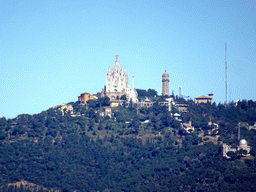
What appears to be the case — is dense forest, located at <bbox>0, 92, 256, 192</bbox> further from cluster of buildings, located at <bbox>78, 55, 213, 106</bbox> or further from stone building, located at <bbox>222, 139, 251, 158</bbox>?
cluster of buildings, located at <bbox>78, 55, 213, 106</bbox>

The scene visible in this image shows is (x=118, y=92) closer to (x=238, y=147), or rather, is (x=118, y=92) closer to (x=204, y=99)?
(x=204, y=99)

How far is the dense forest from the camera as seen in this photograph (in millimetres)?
113938

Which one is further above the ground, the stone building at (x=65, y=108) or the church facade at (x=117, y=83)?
the church facade at (x=117, y=83)

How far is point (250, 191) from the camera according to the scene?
102 metres

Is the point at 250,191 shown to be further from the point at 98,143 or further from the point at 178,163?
the point at 98,143

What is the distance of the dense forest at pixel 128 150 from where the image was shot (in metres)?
114

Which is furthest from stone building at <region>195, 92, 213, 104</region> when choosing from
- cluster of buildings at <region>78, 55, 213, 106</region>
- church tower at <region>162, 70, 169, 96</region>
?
church tower at <region>162, 70, 169, 96</region>

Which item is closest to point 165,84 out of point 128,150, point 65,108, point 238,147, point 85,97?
point 85,97

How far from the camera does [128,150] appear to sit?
446 ft

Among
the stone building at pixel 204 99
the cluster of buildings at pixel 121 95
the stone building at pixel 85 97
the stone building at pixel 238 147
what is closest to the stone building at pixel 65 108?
the cluster of buildings at pixel 121 95

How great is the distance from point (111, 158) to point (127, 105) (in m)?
34.0

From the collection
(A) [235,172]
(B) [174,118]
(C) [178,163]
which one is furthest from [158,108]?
(A) [235,172]

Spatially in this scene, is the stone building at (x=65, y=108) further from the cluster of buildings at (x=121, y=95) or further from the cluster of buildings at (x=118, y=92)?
the cluster of buildings at (x=118, y=92)

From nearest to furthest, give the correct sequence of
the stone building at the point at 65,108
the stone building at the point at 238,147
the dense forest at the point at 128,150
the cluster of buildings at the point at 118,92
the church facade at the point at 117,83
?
the dense forest at the point at 128,150, the stone building at the point at 238,147, the stone building at the point at 65,108, the cluster of buildings at the point at 118,92, the church facade at the point at 117,83
